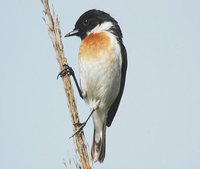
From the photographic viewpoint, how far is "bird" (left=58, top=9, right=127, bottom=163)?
6.14 m

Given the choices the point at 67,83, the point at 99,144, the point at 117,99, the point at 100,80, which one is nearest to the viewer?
the point at 67,83

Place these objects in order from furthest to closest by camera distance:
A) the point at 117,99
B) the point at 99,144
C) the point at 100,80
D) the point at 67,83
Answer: the point at 117,99 → the point at 99,144 → the point at 100,80 → the point at 67,83

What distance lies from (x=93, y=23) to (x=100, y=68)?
111 cm

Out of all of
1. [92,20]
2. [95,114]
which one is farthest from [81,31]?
[95,114]

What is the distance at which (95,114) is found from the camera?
6555 millimetres

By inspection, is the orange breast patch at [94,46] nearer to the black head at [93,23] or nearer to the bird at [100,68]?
the bird at [100,68]

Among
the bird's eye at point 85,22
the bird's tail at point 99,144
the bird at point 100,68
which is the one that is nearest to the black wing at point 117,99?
the bird at point 100,68

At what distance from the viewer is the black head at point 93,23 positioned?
22.4 ft

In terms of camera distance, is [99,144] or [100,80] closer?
[100,80]

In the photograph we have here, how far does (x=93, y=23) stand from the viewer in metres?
6.93

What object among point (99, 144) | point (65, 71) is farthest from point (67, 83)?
point (99, 144)

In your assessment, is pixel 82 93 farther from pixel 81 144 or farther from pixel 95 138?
pixel 81 144

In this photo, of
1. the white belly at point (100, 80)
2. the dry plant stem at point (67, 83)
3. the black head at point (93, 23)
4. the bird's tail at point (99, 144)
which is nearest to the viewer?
the dry plant stem at point (67, 83)

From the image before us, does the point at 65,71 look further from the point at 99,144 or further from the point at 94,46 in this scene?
the point at 99,144
